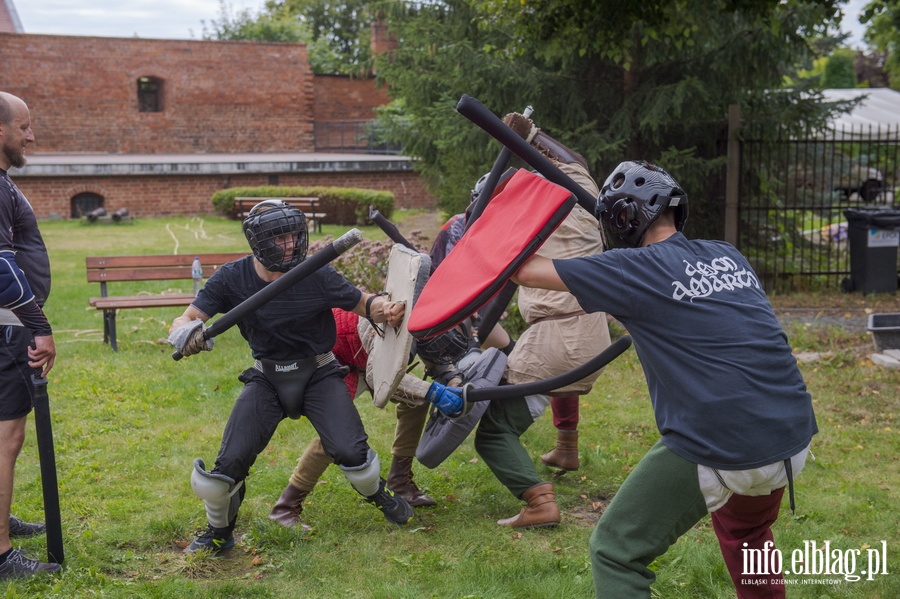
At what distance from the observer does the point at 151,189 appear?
2459 centimetres

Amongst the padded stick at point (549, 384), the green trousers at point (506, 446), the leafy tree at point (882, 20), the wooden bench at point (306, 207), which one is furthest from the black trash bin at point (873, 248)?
the padded stick at point (549, 384)

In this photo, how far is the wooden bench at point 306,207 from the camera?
757 inches

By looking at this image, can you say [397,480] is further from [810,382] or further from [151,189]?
[151,189]

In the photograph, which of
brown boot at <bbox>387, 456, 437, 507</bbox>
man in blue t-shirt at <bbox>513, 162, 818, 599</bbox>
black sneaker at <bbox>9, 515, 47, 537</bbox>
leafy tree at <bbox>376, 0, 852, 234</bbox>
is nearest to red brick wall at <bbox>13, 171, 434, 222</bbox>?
leafy tree at <bbox>376, 0, 852, 234</bbox>

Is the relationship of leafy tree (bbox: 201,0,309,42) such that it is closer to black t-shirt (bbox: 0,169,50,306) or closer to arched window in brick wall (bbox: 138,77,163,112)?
arched window in brick wall (bbox: 138,77,163,112)

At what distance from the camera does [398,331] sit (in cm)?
439

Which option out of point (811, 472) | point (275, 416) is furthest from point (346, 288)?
point (811, 472)

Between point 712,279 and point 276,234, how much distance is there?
2.22m

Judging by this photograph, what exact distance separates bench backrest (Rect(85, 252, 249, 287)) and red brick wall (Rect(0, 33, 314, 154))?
23187 mm

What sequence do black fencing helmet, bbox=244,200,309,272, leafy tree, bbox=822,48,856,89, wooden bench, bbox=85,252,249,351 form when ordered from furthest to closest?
leafy tree, bbox=822,48,856,89 < wooden bench, bbox=85,252,249,351 < black fencing helmet, bbox=244,200,309,272

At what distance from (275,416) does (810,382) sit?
5.47 meters

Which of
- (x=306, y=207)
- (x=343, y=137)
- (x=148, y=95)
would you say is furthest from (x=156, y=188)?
(x=343, y=137)

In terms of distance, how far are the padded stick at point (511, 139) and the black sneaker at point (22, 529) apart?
3.29 metres

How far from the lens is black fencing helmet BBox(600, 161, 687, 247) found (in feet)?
10.4
